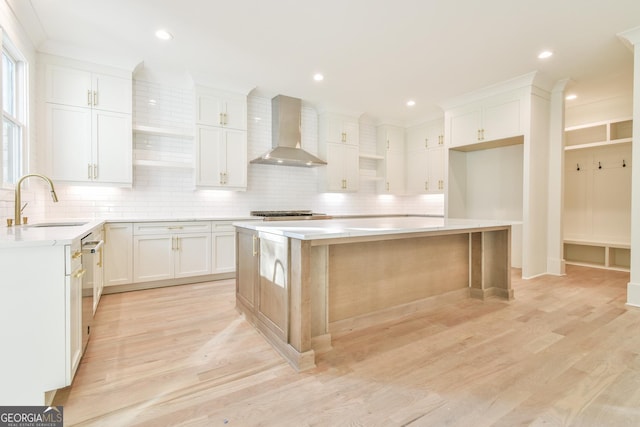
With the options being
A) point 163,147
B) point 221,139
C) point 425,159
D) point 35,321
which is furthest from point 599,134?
point 35,321

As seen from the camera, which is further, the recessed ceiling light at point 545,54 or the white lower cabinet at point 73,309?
the recessed ceiling light at point 545,54

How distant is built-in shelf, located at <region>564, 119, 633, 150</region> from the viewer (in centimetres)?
474

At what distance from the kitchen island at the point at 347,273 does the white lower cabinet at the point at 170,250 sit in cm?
137

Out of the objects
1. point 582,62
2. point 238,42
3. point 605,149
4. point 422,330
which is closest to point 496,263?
point 422,330

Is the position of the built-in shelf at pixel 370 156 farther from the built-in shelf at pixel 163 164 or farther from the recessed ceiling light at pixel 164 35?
the recessed ceiling light at pixel 164 35

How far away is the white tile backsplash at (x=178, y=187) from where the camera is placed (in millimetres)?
3863

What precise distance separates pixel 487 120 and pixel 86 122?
5409 mm

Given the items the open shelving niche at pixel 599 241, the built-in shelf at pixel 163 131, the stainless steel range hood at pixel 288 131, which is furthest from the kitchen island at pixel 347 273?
the open shelving niche at pixel 599 241

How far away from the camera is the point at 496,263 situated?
346 centimetres

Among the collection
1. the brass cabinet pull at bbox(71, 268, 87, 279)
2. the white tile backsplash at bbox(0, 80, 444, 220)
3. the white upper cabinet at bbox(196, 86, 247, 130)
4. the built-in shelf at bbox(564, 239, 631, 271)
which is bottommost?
the built-in shelf at bbox(564, 239, 631, 271)

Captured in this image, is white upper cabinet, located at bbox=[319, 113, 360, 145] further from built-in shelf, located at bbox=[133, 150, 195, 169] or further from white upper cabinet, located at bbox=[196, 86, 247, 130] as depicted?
built-in shelf, located at bbox=[133, 150, 195, 169]

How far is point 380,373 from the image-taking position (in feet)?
6.21

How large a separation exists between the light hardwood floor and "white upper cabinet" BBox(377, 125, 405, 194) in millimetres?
3697

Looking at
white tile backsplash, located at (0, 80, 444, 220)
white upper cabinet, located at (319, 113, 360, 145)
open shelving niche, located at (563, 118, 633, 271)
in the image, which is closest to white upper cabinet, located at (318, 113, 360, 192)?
white upper cabinet, located at (319, 113, 360, 145)
